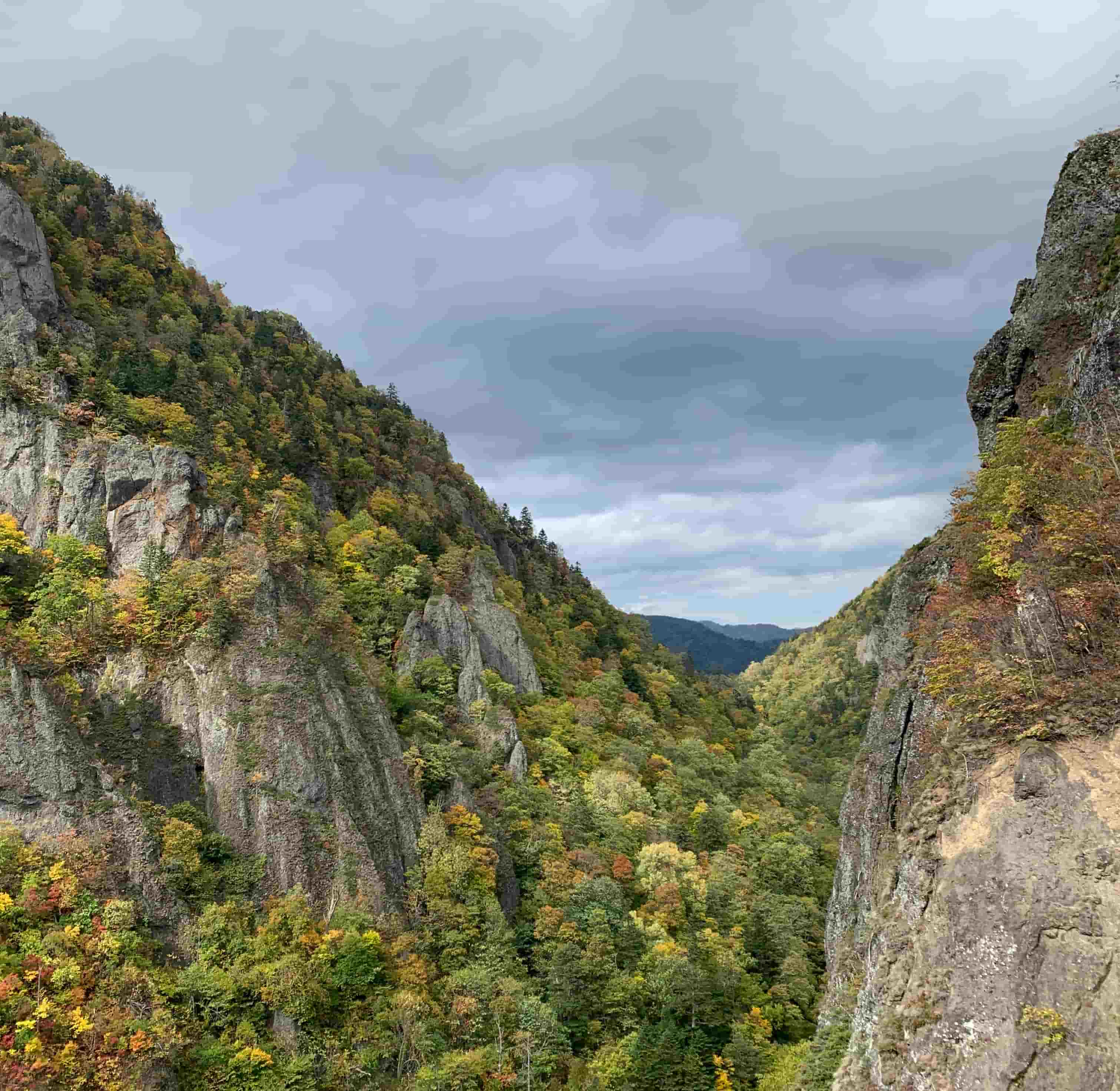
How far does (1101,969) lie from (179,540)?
40168 mm

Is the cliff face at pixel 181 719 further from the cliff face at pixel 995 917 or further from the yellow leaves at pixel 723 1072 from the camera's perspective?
the cliff face at pixel 995 917

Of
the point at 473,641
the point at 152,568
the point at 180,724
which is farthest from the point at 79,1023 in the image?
the point at 473,641

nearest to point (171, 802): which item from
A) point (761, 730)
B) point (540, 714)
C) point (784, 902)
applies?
point (540, 714)

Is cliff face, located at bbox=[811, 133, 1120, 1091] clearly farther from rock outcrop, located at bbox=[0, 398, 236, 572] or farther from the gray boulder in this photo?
the gray boulder

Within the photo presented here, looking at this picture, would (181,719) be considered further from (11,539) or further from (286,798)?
(11,539)

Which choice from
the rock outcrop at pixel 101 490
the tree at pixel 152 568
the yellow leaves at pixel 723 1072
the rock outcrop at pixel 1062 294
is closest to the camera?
the rock outcrop at pixel 1062 294

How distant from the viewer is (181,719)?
33.2 meters

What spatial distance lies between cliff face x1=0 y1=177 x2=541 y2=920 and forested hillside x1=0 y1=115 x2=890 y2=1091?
0.14 meters

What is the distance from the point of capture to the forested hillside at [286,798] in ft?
85.8

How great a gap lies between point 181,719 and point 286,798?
6.67 m

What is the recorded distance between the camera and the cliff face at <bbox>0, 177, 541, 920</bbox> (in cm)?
2808

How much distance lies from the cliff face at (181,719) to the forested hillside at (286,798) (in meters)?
0.14

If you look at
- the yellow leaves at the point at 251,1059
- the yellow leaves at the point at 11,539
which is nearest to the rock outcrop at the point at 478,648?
the yellow leaves at the point at 11,539

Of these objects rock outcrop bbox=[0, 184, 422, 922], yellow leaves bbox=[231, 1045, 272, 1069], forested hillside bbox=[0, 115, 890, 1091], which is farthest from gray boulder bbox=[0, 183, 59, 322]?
yellow leaves bbox=[231, 1045, 272, 1069]
